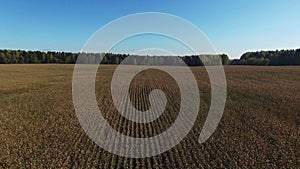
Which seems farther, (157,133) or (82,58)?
(82,58)

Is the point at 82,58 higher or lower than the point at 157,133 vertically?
higher

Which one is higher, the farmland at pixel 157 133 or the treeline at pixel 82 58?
the treeline at pixel 82 58

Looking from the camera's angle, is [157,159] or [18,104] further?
[18,104]

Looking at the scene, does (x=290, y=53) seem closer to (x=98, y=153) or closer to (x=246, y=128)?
(x=246, y=128)

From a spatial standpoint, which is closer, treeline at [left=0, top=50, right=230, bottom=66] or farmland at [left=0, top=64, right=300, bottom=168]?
farmland at [left=0, top=64, right=300, bottom=168]

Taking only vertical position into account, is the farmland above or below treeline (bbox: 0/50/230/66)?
below

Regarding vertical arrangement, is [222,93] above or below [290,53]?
below

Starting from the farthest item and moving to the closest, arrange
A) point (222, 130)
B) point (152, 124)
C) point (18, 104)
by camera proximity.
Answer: point (18, 104), point (152, 124), point (222, 130)

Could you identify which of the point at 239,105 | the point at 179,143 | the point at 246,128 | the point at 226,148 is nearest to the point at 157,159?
the point at 179,143

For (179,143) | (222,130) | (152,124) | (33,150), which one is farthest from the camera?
(152,124)

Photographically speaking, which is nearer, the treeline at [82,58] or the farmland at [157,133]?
the farmland at [157,133]
